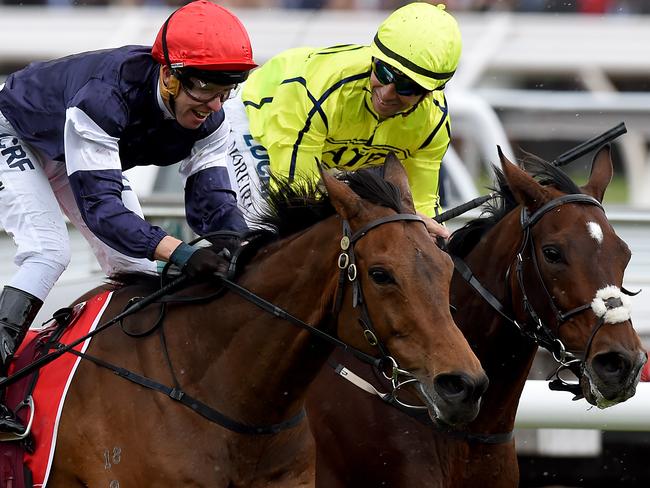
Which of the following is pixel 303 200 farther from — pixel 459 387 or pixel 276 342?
pixel 459 387

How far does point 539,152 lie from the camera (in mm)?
15031

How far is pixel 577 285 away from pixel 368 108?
1.07 meters

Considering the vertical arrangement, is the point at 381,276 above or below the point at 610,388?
above

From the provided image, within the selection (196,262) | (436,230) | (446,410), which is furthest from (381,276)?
(436,230)

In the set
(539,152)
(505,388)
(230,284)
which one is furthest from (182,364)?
(539,152)

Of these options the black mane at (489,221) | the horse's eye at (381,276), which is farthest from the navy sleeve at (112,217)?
the black mane at (489,221)

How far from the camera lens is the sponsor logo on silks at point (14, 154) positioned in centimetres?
414

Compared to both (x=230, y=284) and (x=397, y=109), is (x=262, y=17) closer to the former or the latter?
(x=397, y=109)

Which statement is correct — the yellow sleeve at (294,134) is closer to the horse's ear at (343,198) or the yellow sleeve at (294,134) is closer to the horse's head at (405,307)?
the horse's ear at (343,198)

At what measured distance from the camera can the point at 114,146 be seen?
3.86 meters

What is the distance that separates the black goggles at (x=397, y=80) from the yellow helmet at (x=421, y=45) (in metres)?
0.03

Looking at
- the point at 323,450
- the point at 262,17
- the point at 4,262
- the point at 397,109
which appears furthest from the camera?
the point at 262,17

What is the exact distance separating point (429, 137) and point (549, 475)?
2.97 m

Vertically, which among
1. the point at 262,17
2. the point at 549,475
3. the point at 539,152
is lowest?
the point at 539,152
